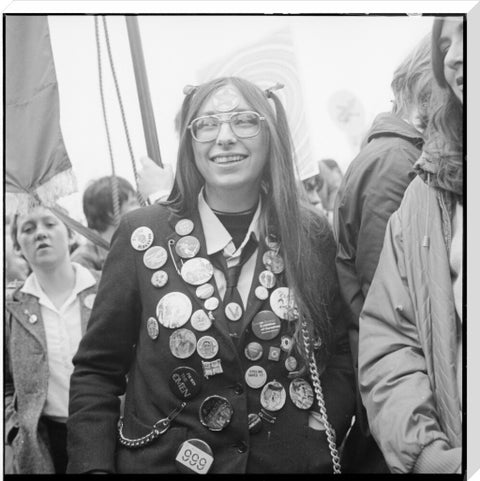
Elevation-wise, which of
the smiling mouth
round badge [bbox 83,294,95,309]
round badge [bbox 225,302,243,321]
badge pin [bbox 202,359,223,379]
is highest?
the smiling mouth

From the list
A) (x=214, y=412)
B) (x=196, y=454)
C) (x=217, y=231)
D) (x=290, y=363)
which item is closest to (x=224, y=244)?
(x=217, y=231)

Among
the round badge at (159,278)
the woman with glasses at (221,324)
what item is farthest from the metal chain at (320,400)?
the round badge at (159,278)

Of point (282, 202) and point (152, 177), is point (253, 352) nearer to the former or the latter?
point (282, 202)

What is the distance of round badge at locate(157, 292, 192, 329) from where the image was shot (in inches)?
120

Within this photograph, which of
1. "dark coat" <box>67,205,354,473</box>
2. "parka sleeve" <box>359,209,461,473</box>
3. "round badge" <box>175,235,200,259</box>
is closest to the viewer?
"parka sleeve" <box>359,209,461,473</box>

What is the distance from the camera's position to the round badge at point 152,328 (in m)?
3.06

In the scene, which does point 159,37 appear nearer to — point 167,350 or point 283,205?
point 283,205

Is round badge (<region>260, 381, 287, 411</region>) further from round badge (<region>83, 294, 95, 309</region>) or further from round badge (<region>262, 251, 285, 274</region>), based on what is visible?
round badge (<region>83, 294, 95, 309</region>)

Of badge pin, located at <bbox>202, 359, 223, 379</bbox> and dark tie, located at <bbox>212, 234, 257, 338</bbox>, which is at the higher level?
dark tie, located at <bbox>212, 234, 257, 338</bbox>

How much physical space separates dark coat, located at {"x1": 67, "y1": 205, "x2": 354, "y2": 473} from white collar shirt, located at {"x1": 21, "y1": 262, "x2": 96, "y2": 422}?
54 mm

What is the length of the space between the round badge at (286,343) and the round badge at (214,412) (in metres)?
0.30

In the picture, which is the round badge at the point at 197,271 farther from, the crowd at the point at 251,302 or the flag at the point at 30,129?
the flag at the point at 30,129

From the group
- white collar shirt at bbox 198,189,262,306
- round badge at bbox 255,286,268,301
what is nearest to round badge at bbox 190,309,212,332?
white collar shirt at bbox 198,189,262,306
